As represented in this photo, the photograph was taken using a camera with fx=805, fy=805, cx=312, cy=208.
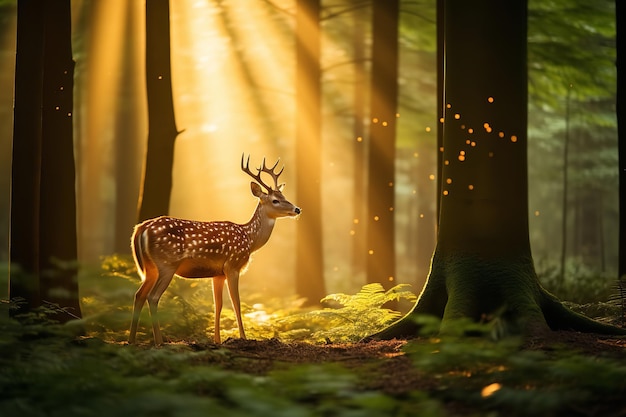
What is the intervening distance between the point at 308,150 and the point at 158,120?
5.70m

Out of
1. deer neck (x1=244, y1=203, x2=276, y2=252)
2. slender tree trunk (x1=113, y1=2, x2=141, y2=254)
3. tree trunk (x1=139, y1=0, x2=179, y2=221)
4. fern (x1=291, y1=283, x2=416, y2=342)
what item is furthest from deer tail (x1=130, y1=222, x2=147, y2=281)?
slender tree trunk (x1=113, y1=2, x2=141, y2=254)

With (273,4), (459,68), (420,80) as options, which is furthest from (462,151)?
(420,80)

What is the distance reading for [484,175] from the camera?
26.9 feet

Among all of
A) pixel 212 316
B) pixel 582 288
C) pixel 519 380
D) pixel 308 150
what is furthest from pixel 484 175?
pixel 582 288

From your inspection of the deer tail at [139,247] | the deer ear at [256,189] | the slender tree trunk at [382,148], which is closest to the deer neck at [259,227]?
the deer ear at [256,189]

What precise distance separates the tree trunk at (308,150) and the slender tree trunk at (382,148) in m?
1.52

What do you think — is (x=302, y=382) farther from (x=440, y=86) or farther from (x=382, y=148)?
(x=382, y=148)

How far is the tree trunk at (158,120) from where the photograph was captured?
501 inches

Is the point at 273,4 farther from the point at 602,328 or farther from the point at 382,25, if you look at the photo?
the point at 602,328

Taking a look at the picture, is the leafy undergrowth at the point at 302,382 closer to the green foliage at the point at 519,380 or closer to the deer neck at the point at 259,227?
the green foliage at the point at 519,380

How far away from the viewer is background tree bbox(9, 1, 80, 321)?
29.1 ft

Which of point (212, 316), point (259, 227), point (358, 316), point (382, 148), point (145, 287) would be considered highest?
point (382, 148)

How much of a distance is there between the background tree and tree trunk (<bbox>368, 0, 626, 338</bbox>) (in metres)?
3.99

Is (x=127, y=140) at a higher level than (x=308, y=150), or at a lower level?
higher
